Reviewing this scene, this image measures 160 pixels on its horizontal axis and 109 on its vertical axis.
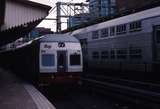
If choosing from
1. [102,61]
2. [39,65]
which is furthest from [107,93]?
[102,61]

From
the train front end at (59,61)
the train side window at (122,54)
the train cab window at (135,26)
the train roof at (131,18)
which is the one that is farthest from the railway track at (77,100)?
the train roof at (131,18)

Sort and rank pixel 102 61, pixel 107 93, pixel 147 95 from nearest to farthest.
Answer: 1. pixel 147 95
2. pixel 107 93
3. pixel 102 61

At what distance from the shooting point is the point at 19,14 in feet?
56.8

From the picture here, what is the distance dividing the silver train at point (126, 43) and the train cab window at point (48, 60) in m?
3.94

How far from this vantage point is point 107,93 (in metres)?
16.8

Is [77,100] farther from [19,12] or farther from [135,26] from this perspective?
[135,26]

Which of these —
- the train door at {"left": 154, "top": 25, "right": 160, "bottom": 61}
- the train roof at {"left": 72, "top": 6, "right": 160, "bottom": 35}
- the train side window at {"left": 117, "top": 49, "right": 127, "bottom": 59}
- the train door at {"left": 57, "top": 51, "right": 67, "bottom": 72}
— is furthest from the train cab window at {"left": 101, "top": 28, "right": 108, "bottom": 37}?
the train door at {"left": 154, "top": 25, "right": 160, "bottom": 61}

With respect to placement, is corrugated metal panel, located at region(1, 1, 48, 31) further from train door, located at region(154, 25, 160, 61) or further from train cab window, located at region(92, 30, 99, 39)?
train cab window, located at region(92, 30, 99, 39)

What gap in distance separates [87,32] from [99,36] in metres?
2.47

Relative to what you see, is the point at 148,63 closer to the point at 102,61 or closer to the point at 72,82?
the point at 72,82

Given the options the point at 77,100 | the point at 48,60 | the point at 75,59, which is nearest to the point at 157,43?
the point at 75,59

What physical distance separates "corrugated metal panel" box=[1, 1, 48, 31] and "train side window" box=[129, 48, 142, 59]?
4.53 m

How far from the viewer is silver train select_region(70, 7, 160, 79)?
17.2 m

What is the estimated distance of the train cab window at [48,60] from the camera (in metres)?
18.1
